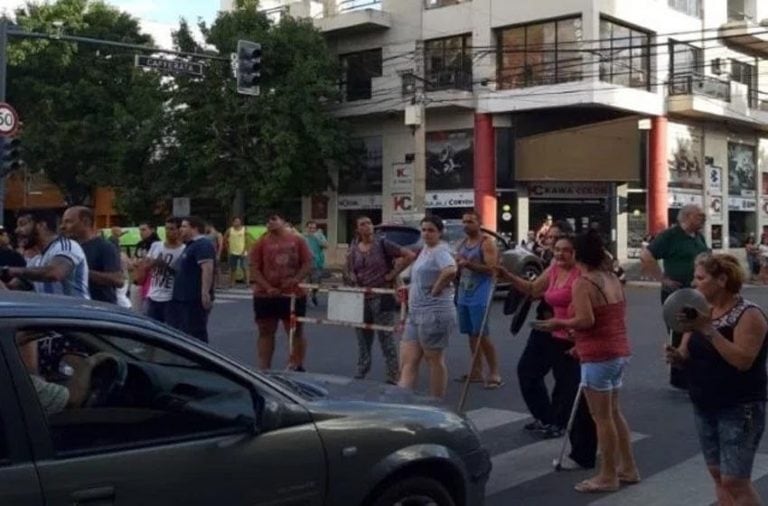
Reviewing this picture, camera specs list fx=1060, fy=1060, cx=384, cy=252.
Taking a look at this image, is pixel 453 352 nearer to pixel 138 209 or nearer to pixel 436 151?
pixel 436 151

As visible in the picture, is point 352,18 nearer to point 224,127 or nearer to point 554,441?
point 224,127

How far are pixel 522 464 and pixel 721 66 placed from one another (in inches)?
1338

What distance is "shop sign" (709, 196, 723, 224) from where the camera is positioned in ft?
125

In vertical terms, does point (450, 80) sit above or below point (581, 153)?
above

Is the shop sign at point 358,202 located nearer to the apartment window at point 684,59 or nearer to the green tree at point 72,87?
the green tree at point 72,87

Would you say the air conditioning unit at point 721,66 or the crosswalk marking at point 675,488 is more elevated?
the air conditioning unit at point 721,66

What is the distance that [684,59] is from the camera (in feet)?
119

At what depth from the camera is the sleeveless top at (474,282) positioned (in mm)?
10453

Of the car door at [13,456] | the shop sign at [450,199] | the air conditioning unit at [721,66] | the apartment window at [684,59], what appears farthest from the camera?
the air conditioning unit at [721,66]

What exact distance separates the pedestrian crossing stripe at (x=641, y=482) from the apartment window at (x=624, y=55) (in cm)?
2539

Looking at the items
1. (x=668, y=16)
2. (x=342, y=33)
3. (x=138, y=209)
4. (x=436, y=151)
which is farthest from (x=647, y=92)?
(x=138, y=209)

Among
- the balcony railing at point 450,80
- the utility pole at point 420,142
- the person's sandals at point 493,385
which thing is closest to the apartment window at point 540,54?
the balcony railing at point 450,80

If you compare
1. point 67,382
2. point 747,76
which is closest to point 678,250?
point 67,382

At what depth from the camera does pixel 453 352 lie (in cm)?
1308
